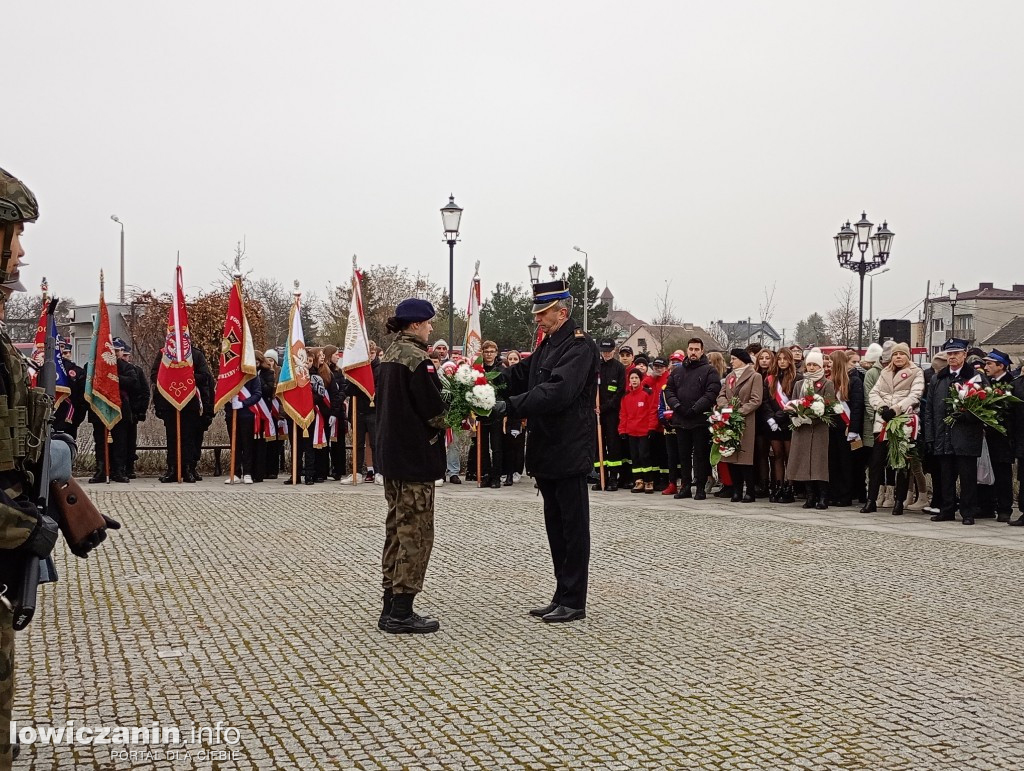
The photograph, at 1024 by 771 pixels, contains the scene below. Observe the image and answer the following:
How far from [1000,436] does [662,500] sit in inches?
180

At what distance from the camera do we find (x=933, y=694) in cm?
591

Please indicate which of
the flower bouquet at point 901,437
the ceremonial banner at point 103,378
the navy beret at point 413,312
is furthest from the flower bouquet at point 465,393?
the ceremonial banner at point 103,378

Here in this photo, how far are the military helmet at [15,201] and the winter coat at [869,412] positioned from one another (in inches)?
485

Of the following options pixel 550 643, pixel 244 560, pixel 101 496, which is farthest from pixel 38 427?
pixel 101 496

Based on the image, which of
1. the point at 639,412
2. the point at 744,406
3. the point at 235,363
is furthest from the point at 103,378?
the point at 744,406

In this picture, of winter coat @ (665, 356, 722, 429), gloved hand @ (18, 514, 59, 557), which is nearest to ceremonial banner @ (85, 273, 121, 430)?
winter coat @ (665, 356, 722, 429)

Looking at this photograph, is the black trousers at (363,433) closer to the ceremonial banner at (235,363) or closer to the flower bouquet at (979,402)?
the ceremonial banner at (235,363)

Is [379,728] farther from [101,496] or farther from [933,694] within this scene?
[101,496]

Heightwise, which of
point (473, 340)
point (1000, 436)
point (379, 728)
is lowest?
point (379, 728)

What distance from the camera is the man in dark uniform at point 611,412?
16891mm

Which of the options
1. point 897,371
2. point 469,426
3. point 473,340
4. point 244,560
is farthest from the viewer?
point 473,340

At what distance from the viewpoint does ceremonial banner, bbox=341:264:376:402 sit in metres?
17.0

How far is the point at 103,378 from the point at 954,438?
40.6 ft

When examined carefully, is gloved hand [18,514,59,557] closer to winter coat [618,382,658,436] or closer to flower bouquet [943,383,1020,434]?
flower bouquet [943,383,1020,434]
